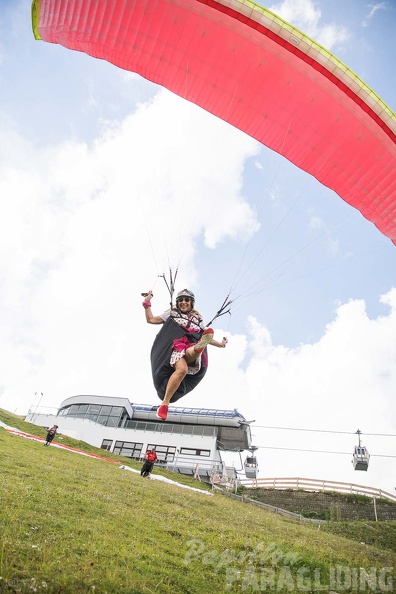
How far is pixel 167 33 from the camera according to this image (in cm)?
823

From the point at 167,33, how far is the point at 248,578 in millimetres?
9766

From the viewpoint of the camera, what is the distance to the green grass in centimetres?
405

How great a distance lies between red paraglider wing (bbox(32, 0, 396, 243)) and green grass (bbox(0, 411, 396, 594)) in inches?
282

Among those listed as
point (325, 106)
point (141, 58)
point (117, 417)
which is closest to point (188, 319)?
point (325, 106)

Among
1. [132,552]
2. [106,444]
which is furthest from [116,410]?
[132,552]

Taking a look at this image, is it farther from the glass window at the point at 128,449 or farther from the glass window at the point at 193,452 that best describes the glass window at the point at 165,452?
the glass window at the point at 128,449

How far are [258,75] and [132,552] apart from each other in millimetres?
8989

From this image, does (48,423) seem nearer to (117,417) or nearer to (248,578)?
(117,417)

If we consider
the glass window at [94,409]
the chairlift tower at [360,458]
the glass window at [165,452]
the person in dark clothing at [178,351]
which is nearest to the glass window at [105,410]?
the glass window at [94,409]

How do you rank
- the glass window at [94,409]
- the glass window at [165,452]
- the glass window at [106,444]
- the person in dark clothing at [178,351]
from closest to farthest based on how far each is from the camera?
the person in dark clothing at [178,351] < the glass window at [165,452] < the glass window at [106,444] < the glass window at [94,409]

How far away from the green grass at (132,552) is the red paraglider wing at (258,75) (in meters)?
7.16

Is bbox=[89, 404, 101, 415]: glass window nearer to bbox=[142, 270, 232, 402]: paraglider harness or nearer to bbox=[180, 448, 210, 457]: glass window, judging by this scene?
bbox=[180, 448, 210, 457]: glass window

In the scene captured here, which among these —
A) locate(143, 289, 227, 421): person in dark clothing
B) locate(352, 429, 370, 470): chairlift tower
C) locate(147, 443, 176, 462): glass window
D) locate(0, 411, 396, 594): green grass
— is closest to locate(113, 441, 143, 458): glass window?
locate(147, 443, 176, 462): glass window

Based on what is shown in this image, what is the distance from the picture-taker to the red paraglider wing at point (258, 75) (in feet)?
25.5
